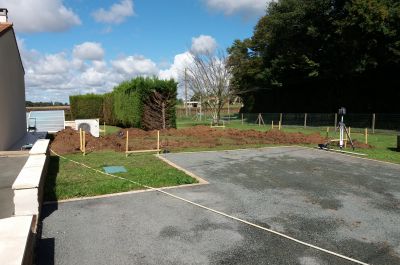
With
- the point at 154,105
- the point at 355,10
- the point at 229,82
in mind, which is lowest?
the point at 154,105

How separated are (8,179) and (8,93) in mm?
7309

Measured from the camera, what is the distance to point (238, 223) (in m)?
5.99

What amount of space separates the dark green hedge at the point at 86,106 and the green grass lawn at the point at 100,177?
30.1 meters

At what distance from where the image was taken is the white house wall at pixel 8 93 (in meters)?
12.5

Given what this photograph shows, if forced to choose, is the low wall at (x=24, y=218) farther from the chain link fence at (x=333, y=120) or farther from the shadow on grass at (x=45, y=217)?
the chain link fence at (x=333, y=120)

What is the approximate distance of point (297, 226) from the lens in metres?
5.87

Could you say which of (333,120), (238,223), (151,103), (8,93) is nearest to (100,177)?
(238,223)

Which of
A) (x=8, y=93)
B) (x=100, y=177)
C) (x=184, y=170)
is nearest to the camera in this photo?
(x=100, y=177)

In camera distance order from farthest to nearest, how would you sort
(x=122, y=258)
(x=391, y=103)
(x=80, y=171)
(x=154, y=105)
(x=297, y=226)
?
(x=391, y=103) < (x=154, y=105) < (x=80, y=171) < (x=297, y=226) < (x=122, y=258)

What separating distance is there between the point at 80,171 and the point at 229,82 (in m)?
31.3

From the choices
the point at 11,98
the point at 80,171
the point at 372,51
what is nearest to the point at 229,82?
the point at 372,51

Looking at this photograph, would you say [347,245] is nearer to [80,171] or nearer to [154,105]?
[80,171]

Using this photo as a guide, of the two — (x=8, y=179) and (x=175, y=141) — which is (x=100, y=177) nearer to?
(x=8, y=179)

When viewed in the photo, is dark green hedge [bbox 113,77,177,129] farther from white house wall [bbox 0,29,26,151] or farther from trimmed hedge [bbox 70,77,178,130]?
white house wall [bbox 0,29,26,151]
